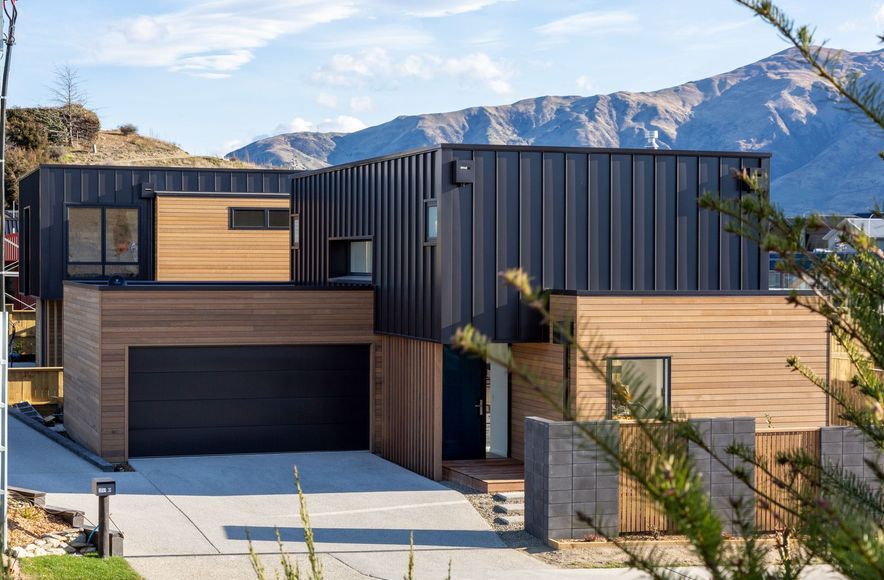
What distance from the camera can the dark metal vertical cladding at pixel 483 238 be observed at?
1573cm

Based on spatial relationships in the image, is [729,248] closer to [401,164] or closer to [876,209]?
[401,164]

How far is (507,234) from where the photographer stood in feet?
52.2

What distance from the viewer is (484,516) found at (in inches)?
538

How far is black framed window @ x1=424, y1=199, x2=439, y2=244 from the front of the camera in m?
15.8

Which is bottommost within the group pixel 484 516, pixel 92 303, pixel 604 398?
pixel 484 516

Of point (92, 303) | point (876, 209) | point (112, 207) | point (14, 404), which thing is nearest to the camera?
point (876, 209)

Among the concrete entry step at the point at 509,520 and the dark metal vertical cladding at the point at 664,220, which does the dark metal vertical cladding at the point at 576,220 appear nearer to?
the dark metal vertical cladding at the point at 664,220

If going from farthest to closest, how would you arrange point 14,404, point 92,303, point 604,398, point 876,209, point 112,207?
point 112,207 < point 14,404 < point 92,303 < point 604,398 < point 876,209

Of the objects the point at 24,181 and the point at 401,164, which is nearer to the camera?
the point at 401,164

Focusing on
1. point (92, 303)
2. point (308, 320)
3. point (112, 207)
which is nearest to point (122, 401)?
point (92, 303)

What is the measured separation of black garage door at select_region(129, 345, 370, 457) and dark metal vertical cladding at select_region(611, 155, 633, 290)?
426cm

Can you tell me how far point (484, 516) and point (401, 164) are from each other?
5.57 m

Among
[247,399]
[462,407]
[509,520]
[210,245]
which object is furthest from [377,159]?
[210,245]

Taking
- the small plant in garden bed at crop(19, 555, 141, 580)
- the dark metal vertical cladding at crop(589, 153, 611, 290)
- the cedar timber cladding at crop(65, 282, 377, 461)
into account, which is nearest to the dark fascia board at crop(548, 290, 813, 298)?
the dark metal vertical cladding at crop(589, 153, 611, 290)
